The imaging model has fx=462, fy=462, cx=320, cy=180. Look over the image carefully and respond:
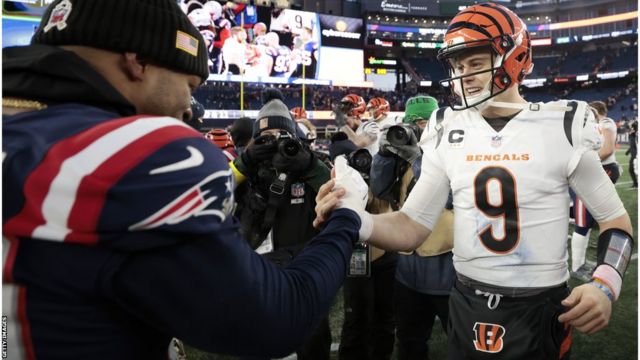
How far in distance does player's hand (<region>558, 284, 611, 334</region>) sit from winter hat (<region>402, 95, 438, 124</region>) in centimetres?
274

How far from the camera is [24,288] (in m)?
0.84

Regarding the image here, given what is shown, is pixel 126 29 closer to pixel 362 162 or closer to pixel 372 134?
pixel 362 162

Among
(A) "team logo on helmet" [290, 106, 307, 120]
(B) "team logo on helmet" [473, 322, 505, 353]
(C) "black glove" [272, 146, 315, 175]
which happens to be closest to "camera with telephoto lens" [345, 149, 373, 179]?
(C) "black glove" [272, 146, 315, 175]

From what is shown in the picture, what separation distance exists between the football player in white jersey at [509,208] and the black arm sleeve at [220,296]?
2.28 ft

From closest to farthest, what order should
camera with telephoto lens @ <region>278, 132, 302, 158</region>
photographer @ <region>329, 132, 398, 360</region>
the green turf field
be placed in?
camera with telephoto lens @ <region>278, 132, 302, 158</region> < photographer @ <region>329, 132, 398, 360</region> < the green turf field

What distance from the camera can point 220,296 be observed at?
2.85ft

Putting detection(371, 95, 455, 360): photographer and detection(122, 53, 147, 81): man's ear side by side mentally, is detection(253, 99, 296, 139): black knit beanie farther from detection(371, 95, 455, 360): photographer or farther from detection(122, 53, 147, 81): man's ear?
detection(122, 53, 147, 81): man's ear

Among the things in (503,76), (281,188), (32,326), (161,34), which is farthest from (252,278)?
(281,188)

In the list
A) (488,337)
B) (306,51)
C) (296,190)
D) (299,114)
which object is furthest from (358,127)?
(306,51)

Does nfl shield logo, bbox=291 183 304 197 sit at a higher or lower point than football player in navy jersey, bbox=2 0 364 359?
lower

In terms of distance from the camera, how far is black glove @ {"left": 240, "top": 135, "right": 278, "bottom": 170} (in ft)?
8.87

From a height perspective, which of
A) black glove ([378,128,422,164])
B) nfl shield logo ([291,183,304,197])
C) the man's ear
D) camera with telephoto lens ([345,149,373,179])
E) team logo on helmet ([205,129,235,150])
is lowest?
nfl shield logo ([291,183,304,197])

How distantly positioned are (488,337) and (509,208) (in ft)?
1.71

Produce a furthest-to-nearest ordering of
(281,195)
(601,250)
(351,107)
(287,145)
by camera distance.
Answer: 1. (351,107)
2. (281,195)
3. (287,145)
4. (601,250)
